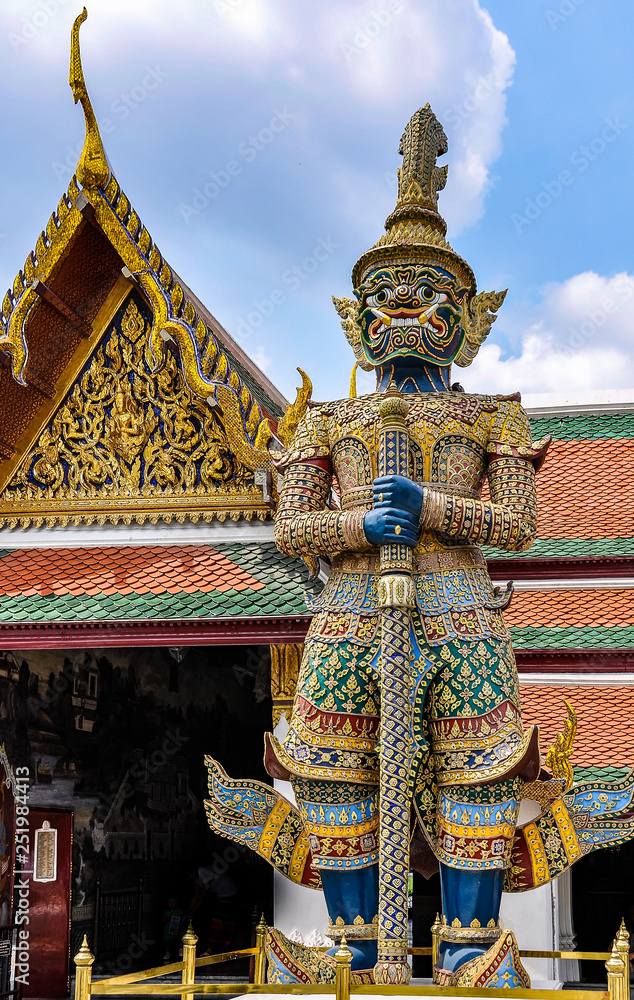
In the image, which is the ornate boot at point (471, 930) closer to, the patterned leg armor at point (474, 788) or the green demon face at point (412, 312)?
Result: the patterned leg armor at point (474, 788)

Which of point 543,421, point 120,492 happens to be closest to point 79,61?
point 120,492

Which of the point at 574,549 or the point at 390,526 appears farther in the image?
the point at 574,549

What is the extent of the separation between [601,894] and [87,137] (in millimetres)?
6974

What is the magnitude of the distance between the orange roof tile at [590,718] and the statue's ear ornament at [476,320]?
2.41m

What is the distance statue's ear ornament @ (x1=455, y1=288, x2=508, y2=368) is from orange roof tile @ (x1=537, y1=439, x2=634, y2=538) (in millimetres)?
3387

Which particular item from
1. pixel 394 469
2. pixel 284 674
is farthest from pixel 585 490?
pixel 394 469

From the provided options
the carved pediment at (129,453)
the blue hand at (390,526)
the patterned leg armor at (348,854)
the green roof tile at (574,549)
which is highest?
the carved pediment at (129,453)

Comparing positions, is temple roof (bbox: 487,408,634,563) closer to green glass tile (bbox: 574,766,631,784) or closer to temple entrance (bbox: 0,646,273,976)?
green glass tile (bbox: 574,766,631,784)

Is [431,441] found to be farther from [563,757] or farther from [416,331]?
[563,757]

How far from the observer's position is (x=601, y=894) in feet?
29.7

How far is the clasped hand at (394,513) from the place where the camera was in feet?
14.8

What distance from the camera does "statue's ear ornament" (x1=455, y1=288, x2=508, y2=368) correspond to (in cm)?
514

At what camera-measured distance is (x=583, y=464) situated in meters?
9.17

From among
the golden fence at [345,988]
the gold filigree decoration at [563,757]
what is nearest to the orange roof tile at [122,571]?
the gold filigree decoration at [563,757]
